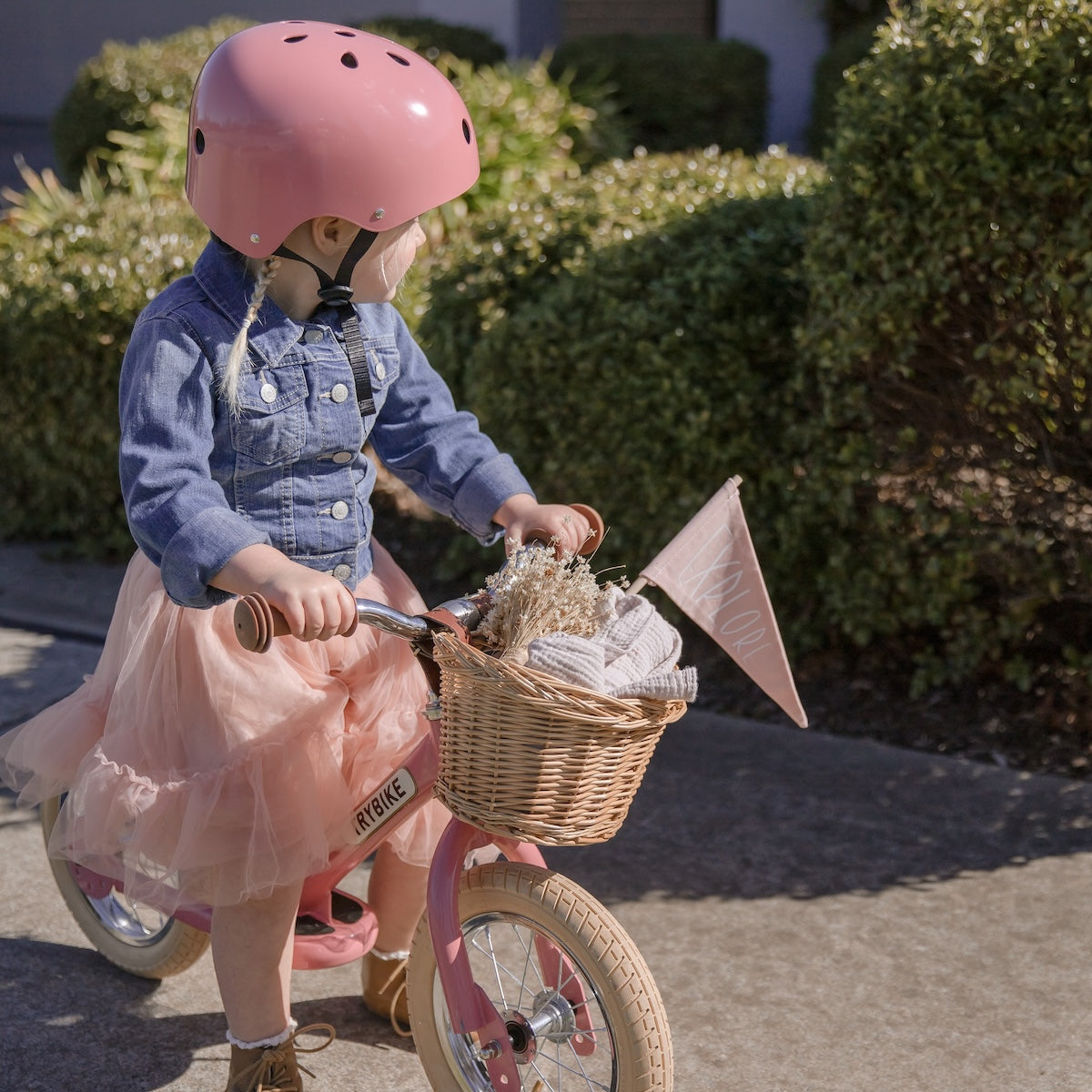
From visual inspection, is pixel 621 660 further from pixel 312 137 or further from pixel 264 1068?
pixel 264 1068

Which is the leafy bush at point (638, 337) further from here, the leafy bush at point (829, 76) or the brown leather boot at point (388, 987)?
the leafy bush at point (829, 76)

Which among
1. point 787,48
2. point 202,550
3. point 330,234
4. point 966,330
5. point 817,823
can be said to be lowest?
point 817,823

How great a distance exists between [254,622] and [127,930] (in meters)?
1.43

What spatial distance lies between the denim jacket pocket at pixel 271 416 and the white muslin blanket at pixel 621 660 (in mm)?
629

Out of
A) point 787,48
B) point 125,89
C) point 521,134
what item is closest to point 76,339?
point 521,134

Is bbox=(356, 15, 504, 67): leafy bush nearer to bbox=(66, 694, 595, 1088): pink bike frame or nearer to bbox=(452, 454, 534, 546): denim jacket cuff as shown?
bbox=(452, 454, 534, 546): denim jacket cuff

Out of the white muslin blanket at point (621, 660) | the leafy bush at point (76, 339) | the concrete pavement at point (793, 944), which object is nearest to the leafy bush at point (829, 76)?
the leafy bush at point (76, 339)

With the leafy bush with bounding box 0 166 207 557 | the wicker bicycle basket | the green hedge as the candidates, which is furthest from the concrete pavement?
the green hedge

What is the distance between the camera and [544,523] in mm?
2367

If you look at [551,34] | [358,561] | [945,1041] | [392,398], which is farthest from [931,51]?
[551,34]

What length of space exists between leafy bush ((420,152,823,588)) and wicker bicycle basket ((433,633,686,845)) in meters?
2.50

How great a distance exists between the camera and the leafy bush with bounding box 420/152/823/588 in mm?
4363

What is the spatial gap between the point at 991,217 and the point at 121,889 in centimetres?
269

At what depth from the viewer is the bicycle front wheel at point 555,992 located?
208cm
